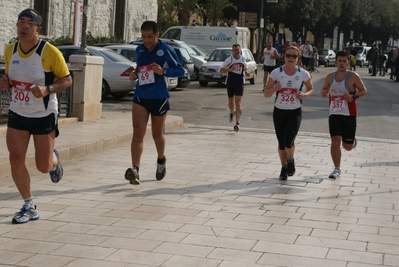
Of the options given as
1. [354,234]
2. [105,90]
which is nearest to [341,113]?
[354,234]

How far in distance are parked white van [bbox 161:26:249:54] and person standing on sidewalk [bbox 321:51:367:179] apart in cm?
2710

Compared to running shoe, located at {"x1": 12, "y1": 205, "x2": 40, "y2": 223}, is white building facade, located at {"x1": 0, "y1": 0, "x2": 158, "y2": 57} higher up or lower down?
higher up

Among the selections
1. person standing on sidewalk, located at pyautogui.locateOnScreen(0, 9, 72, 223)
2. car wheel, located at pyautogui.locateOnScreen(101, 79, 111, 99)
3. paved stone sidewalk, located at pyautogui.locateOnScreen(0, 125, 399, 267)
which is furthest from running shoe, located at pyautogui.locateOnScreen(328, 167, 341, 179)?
car wheel, located at pyautogui.locateOnScreen(101, 79, 111, 99)

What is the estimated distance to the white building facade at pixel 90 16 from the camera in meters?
30.8

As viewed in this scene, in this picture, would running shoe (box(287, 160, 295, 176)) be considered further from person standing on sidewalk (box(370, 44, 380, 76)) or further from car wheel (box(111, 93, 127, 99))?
person standing on sidewalk (box(370, 44, 380, 76))

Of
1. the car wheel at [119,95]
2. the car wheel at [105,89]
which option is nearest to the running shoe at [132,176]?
the car wheel at [105,89]

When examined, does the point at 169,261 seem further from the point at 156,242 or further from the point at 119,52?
the point at 119,52

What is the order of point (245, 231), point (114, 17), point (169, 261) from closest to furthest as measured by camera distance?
point (169, 261) < point (245, 231) < point (114, 17)

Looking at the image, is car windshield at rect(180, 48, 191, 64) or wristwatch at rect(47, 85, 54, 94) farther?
car windshield at rect(180, 48, 191, 64)

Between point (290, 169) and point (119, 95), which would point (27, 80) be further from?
point (119, 95)

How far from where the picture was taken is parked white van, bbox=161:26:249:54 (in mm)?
37791

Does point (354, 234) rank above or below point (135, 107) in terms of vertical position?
below

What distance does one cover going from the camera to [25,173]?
705 cm

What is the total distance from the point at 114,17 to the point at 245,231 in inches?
1363
